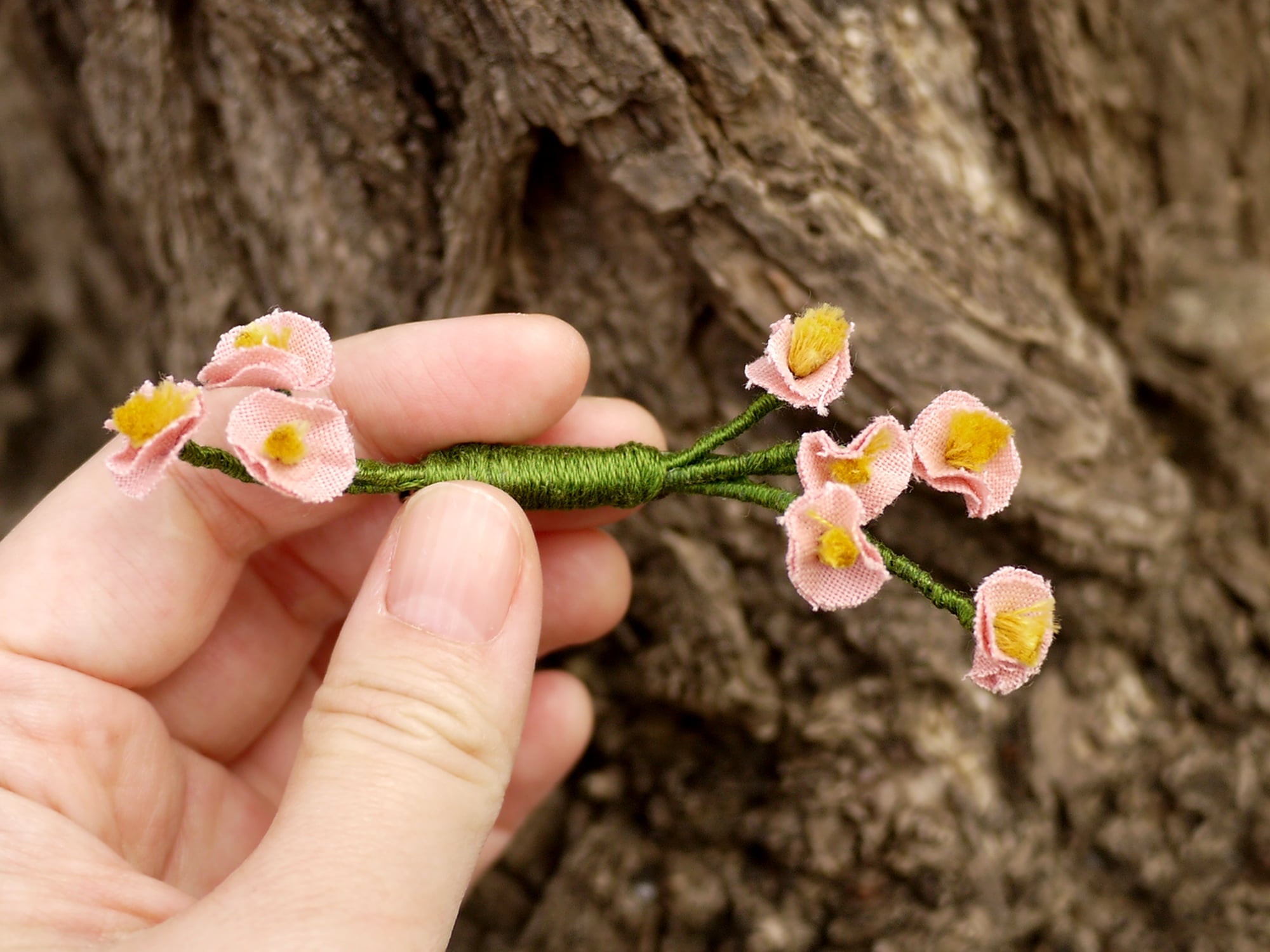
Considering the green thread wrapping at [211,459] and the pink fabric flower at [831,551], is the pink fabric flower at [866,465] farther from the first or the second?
the green thread wrapping at [211,459]

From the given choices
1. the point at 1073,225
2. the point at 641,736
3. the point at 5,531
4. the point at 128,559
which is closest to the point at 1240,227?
the point at 1073,225

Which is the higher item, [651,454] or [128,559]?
[128,559]

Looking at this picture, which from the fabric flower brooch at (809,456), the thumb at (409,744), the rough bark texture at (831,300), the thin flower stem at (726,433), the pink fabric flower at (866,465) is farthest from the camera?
the rough bark texture at (831,300)

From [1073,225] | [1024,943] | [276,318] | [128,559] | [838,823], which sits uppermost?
[276,318]

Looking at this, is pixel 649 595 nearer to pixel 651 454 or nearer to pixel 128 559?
pixel 651 454

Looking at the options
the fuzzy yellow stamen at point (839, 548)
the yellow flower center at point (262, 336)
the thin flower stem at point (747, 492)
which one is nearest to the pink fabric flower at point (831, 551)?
the fuzzy yellow stamen at point (839, 548)

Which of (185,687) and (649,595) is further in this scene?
(649,595)

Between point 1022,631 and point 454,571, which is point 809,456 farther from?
point 454,571

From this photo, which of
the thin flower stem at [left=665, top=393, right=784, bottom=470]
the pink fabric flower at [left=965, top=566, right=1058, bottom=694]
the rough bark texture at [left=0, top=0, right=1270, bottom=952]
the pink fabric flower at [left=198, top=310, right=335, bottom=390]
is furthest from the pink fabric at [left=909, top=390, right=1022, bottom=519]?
the pink fabric flower at [left=198, top=310, right=335, bottom=390]

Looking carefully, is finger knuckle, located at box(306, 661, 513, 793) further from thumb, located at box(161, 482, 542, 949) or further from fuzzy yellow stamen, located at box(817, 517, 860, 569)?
fuzzy yellow stamen, located at box(817, 517, 860, 569)
